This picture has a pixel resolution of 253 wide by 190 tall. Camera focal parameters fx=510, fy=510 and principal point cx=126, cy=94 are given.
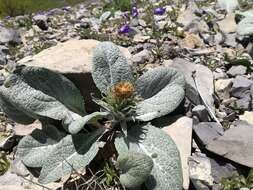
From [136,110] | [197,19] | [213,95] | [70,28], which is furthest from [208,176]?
[70,28]

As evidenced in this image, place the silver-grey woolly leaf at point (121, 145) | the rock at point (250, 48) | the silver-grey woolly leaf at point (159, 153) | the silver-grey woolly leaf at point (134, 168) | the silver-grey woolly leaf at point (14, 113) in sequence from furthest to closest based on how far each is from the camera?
the rock at point (250, 48) → the silver-grey woolly leaf at point (14, 113) → the silver-grey woolly leaf at point (121, 145) → the silver-grey woolly leaf at point (159, 153) → the silver-grey woolly leaf at point (134, 168)

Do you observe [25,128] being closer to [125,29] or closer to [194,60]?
[194,60]

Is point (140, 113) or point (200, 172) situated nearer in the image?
point (200, 172)

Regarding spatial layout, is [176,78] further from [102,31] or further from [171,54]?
[102,31]

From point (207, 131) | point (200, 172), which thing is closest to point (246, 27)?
point (207, 131)

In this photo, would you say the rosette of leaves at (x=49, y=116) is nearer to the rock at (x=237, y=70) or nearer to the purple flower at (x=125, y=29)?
the rock at (x=237, y=70)

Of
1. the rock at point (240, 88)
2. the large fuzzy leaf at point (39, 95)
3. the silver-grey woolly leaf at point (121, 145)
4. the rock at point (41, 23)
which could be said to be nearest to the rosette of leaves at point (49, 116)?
the large fuzzy leaf at point (39, 95)
